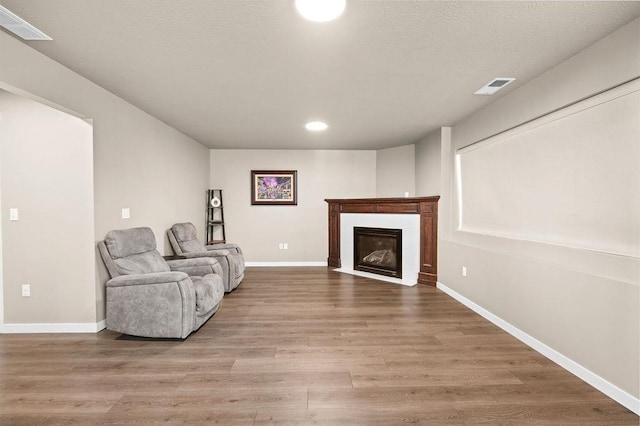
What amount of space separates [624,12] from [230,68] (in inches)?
→ 107

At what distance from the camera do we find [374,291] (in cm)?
444

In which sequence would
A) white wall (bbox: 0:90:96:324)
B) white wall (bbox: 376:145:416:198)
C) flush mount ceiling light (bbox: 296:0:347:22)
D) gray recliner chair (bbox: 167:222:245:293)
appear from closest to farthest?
flush mount ceiling light (bbox: 296:0:347:22) < white wall (bbox: 0:90:96:324) < gray recliner chair (bbox: 167:222:245:293) < white wall (bbox: 376:145:416:198)

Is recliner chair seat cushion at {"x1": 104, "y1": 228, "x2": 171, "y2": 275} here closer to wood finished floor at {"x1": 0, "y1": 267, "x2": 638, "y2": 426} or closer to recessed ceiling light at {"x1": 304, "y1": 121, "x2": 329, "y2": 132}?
wood finished floor at {"x1": 0, "y1": 267, "x2": 638, "y2": 426}

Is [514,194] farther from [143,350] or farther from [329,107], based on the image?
[143,350]

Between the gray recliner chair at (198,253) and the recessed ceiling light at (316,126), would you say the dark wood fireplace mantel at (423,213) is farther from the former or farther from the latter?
the gray recliner chair at (198,253)

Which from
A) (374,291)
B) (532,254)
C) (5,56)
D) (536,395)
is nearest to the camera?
(536,395)

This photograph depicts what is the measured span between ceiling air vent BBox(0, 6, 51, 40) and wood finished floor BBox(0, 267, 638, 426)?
2427mm

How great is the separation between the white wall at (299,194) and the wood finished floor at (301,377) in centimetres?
296

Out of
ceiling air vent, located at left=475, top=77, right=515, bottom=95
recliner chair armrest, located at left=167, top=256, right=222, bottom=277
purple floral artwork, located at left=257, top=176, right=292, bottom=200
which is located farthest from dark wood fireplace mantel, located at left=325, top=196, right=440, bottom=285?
recliner chair armrest, located at left=167, top=256, right=222, bottom=277

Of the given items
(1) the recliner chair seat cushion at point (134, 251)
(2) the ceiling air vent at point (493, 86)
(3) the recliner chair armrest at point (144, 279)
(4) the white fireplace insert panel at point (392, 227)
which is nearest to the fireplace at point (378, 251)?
(4) the white fireplace insert panel at point (392, 227)

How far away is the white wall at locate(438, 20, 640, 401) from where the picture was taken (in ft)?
6.38

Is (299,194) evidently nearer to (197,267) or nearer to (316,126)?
(316,126)

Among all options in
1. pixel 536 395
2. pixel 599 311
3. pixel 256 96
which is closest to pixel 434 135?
pixel 256 96

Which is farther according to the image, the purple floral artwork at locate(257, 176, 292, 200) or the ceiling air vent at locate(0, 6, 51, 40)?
the purple floral artwork at locate(257, 176, 292, 200)
